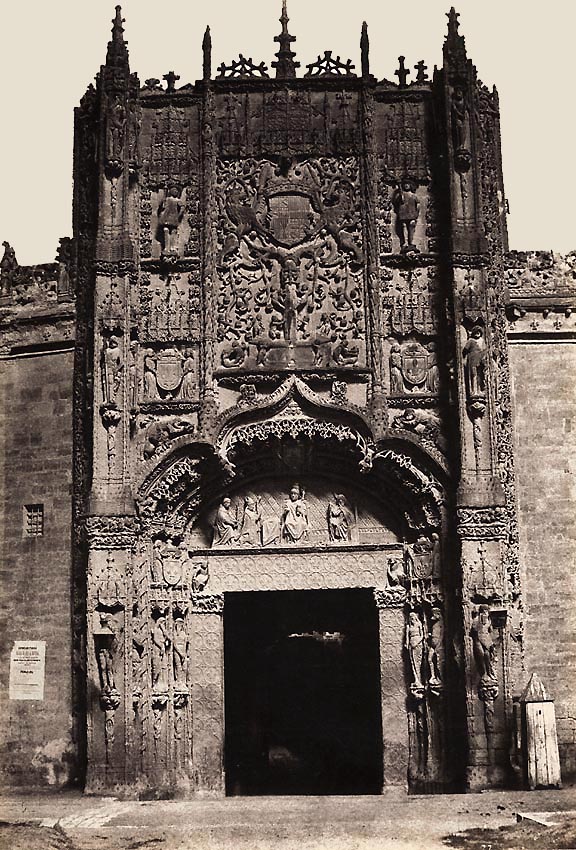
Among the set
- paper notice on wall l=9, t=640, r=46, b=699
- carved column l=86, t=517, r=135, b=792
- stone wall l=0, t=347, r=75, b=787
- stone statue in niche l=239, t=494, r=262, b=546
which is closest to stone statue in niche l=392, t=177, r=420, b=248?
stone statue in niche l=239, t=494, r=262, b=546

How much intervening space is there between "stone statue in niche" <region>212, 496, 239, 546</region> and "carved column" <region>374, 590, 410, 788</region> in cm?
219

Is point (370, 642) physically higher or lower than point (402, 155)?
lower

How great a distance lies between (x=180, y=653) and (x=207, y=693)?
70 cm

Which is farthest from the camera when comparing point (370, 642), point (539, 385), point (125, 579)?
point (370, 642)

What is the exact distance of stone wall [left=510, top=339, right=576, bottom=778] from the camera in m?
17.9

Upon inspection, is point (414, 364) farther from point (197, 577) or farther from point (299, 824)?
point (299, 824)

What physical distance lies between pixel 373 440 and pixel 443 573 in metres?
2.10

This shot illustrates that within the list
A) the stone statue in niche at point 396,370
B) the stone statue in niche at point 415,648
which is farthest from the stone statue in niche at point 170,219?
the stone statue in niche at point 415,648

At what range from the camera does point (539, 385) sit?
18.7 meters

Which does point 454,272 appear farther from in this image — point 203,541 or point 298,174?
point 203,541

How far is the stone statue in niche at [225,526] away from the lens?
18391mm

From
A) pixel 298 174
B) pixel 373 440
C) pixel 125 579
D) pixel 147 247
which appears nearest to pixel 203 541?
pixel 125 579

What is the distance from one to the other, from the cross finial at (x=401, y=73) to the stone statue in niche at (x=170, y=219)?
12.3ft

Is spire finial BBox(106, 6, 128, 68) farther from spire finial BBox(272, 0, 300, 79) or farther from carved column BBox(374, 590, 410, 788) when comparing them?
carved column BBox(374, 590, 410, 788)
